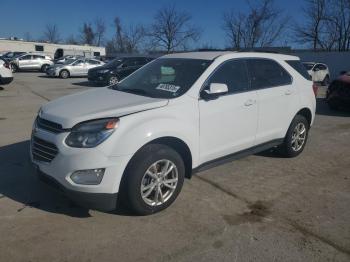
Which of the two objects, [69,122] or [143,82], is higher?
[143,82]

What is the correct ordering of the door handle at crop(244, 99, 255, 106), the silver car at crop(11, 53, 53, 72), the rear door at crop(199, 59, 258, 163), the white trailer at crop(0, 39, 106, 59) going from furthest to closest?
the white trailer at crop(0, 39, 106, 59), the silver car at crop(11, 53, 53, 72), the door handle at crop(244, 99, 255, 106), the rear door at crop(199, 59, 258, 163)

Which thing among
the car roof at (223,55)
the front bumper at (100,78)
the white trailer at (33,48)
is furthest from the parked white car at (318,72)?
the white trailer at (33,48)

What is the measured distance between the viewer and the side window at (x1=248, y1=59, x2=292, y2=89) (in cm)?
529

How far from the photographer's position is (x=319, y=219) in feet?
13.4

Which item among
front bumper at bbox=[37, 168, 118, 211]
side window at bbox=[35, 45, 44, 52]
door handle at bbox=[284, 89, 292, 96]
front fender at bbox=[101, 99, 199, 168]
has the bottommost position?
front bumper at bbox=[37, 168, 118, 211]

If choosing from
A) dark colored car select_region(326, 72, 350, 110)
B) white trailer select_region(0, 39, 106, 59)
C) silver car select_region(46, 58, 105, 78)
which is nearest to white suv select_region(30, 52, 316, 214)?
dark colored car select_region(326, 72, 350, 110)

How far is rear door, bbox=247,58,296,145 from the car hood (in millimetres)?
1674

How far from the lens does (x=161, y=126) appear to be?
156 inches

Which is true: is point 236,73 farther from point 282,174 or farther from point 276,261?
point 276,261

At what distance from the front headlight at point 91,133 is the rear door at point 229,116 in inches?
46.9

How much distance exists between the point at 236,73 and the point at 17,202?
3.15 meters

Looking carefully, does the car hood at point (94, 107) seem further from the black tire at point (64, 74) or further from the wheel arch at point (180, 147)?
the black tire at point (64, 74)

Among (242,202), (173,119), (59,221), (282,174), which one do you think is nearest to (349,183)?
(282,174)

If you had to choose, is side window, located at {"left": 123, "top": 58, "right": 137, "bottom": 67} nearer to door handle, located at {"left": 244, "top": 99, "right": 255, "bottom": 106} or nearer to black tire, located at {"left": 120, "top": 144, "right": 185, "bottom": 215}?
door handle, located at {"left": 244, "top": 99, "right": 255, "bottom": 106}
